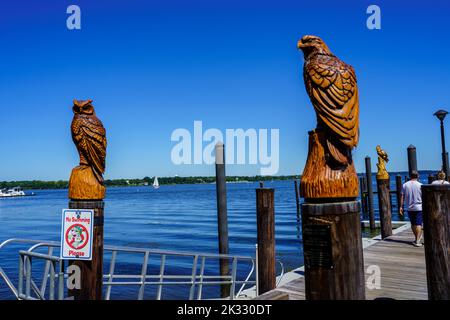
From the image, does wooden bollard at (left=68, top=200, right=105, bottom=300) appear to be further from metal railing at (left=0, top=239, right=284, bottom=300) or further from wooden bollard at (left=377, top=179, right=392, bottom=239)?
wooden bollard at (left=377, top=179, right=392, bottom=239)

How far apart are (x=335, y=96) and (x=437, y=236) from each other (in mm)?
2153

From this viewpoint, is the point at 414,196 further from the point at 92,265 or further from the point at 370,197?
the point at 370,197

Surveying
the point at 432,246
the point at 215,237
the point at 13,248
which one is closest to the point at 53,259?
the point at 432,246

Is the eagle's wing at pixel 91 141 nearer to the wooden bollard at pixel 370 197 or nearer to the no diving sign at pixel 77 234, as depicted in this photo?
the no diving sign at pixel 77 234

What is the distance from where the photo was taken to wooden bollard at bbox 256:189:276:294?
23.5ft

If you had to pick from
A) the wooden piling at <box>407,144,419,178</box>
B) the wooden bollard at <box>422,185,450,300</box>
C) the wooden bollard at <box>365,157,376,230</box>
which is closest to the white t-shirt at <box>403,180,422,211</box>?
the wooden piling at <box>407,144,419,178</box>

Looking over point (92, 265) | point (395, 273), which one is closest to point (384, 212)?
point (395, 273)

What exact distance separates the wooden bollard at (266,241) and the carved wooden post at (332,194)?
473cm

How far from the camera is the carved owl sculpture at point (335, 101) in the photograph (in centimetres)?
259

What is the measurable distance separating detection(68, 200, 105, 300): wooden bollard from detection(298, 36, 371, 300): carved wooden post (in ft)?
9.14

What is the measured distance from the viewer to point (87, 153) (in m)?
4.70

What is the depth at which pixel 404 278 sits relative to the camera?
693cm
